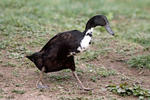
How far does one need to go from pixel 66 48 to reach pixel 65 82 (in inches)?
31.0

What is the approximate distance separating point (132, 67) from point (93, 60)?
794mm

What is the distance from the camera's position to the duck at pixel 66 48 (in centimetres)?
580

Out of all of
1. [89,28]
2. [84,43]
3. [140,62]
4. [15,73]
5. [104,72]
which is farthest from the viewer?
[140,62]

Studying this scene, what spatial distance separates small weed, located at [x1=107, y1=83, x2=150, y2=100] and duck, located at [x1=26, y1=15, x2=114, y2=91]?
0.49 m

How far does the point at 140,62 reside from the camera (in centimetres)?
734

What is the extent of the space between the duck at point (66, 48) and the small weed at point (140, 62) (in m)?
1.52

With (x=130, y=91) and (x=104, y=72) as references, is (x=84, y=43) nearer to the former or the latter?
(x=130, y=91)

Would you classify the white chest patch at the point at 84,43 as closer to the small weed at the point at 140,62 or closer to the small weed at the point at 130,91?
the small weed at the point at 130,91

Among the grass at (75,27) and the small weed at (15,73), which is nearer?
the small weed at (15,73)

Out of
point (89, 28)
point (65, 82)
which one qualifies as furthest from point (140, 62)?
point (89, 28)

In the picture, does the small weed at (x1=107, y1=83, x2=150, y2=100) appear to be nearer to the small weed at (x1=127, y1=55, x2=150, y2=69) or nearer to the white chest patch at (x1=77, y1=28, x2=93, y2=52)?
the white chest patch at (x1=77, y1=28, x2=93, y2=52)

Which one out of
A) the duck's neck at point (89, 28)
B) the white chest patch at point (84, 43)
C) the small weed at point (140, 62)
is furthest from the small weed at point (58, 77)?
the small weed at point (140, 62)

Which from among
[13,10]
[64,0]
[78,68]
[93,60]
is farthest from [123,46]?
[64,0]

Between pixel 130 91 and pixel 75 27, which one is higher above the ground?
pixel 75 27
